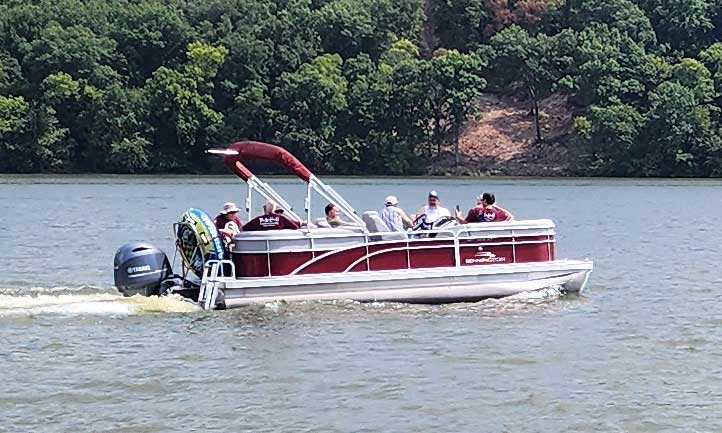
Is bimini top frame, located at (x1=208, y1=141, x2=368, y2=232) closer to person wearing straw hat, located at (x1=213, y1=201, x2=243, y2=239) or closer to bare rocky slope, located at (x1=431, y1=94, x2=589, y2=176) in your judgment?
person wearing straw hat, located at (x1=213, y1=201, x2=243, y2=239)

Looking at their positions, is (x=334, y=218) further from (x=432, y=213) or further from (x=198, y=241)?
(x=198, y=241)

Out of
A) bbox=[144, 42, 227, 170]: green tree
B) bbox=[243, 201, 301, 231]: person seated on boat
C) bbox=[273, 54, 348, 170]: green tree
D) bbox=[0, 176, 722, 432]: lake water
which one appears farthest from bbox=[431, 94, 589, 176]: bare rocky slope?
bbox=[243, 201, 301, 231]: person seated on boat

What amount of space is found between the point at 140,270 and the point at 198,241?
1121mm

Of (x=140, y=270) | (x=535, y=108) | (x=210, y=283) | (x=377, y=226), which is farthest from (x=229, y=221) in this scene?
(x=535, y=108)

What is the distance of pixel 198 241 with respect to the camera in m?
23.5

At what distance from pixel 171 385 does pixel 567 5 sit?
9230 centimetres

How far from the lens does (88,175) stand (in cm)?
9200

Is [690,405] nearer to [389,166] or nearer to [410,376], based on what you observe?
[410,376]

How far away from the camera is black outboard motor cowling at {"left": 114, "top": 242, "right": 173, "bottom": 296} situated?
2325 centimetres

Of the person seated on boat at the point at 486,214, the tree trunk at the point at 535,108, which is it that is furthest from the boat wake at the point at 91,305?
the tree trunk at the point at 535,108

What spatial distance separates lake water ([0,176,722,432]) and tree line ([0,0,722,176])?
58046 mm

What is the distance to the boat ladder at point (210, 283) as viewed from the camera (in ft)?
76.1

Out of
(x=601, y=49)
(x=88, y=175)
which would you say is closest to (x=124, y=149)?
(x=88, y=175)

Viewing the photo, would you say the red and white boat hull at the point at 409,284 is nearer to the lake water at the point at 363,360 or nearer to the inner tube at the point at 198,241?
the lake water at the point at 363,360
